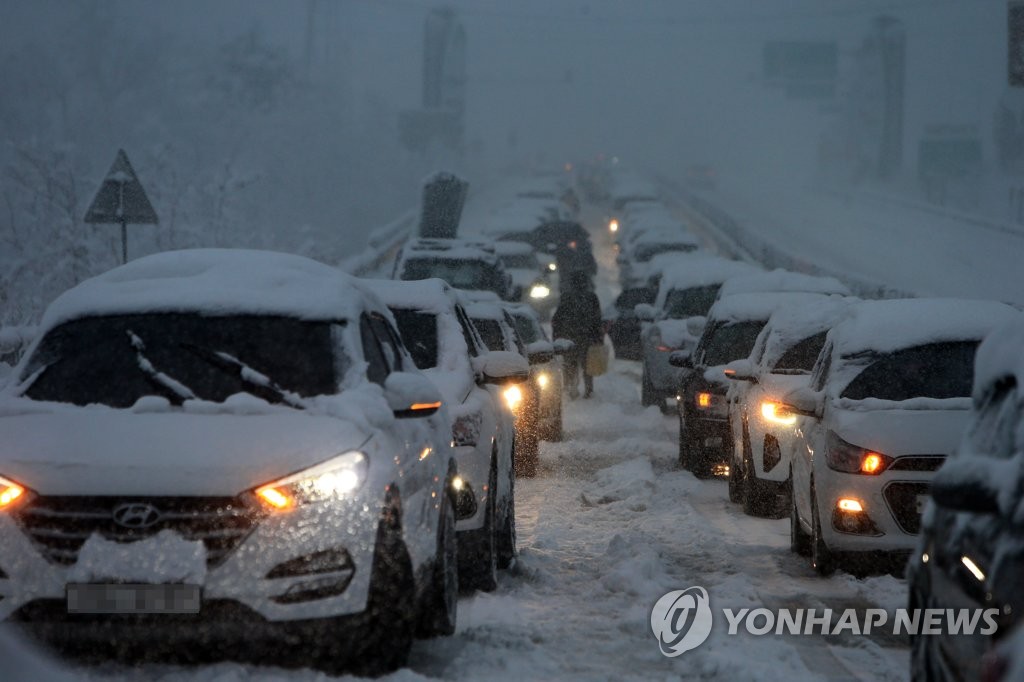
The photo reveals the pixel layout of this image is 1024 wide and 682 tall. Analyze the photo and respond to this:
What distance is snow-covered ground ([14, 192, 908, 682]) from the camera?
6984 millimetres

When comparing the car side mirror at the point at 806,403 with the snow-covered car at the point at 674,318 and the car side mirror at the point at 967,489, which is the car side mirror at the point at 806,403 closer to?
the car side mirror at the point at 967,489

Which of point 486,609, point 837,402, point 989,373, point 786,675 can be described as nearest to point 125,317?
point 486,609

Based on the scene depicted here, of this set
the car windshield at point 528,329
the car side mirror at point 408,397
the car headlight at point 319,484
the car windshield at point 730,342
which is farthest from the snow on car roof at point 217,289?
the car windshield at point 528,329

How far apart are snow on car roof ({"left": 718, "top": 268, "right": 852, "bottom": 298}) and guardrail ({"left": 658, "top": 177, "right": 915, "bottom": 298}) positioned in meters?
8.02

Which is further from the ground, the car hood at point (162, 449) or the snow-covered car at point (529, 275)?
the car hood at point (162, 449)

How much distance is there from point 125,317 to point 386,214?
279 ft

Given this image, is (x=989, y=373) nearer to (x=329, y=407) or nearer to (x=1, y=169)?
(x=329, y=407)

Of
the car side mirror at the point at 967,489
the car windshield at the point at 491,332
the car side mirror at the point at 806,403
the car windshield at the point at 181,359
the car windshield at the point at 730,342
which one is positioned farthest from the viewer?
the car windshield at the point at 730,342

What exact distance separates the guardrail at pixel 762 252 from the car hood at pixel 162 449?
22530 mm

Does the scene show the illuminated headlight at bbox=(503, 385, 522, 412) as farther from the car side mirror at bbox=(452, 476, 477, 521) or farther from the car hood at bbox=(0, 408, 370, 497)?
the car hood at bbox=(0, 408, 370, 497)

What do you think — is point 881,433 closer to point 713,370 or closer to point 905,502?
point 905,502

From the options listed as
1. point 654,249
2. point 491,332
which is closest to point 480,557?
point 491,332

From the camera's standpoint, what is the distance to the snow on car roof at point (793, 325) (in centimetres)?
1340

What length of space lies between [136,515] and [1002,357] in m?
3.00
